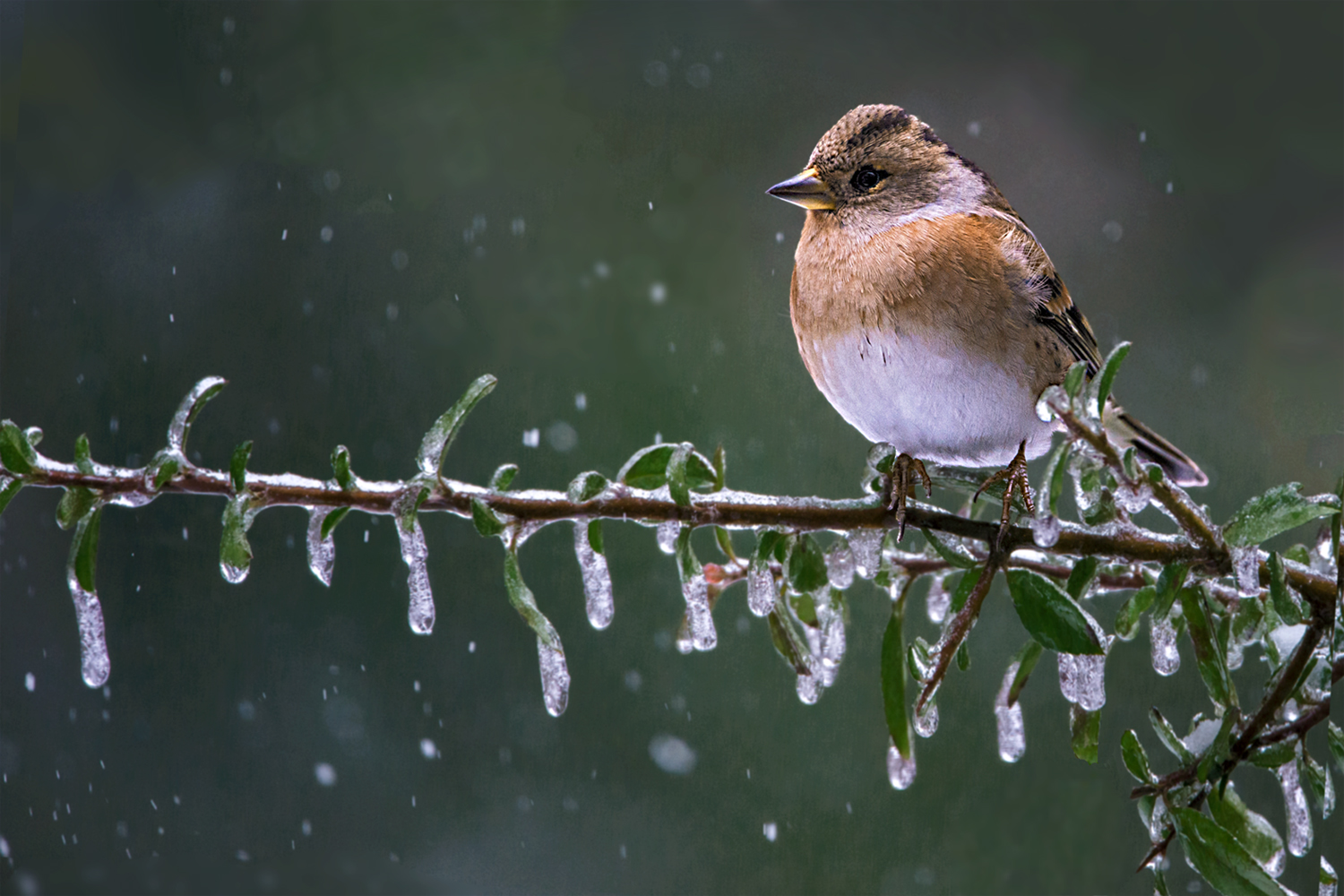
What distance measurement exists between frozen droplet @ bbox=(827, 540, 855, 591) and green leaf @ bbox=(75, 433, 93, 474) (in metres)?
0.29

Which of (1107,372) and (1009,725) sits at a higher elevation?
(1107,372)

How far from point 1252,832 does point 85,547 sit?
445 millimetres

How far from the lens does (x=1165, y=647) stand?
1.29 feet

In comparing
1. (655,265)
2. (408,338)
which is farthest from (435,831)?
(655,265)

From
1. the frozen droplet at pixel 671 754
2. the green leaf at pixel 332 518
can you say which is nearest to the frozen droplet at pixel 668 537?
the green leaf at pixel 332 518

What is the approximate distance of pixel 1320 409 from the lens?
409mm

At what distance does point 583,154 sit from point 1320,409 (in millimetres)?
812

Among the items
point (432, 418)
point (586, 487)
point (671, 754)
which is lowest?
point (671, 754)

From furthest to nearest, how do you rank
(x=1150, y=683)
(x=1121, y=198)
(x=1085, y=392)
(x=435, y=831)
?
(x=435, y=831) → (x=1121, y=198) → (x=1150, y=683) → (x=1085, y=392)

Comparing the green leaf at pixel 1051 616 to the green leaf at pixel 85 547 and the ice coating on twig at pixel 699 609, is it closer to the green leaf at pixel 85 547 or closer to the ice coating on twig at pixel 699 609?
the ice coating on twig at pixel 699 609

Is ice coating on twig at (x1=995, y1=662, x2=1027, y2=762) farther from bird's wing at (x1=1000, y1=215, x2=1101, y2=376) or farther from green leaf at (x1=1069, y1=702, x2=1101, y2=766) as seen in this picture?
bird's wing at (x1=1000, y1=215, x2=1101, y2=376)

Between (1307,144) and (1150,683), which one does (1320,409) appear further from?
(1150,683)

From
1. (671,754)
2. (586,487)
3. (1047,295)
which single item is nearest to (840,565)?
(586,487)

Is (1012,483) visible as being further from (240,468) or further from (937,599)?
(240,468)
